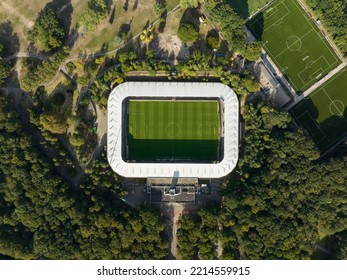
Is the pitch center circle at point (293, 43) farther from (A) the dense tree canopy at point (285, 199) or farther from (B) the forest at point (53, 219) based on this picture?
(B) the forest at point (53, 219)

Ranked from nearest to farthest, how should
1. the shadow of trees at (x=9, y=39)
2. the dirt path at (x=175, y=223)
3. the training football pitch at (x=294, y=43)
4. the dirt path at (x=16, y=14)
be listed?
1. the dirt path at (x=175, y=223)
2. the shadow of trees at (x=9, y=39)
3. the dirt path at (x=16, y=14)
4. the training football pitch at (x=294, y=43)

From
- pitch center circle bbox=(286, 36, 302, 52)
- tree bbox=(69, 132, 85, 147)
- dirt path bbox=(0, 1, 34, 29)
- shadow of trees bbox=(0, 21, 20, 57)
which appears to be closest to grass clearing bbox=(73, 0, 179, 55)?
dirt path bbox=(0, 1, 34, 29)

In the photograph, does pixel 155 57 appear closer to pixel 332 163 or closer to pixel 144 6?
pixel 144 6

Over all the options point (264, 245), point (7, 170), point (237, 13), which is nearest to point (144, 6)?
point (237, 13)

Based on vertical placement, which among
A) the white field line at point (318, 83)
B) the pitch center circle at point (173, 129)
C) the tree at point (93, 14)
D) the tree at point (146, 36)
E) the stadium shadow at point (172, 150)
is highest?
the tree at point (93, 14)

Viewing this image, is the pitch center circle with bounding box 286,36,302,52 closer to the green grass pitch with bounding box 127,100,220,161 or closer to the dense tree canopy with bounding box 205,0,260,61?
the dense tree canopy with bounding box 205,0,260,61

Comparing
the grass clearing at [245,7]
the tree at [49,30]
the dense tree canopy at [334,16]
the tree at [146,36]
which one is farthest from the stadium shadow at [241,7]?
the tree at [49,30]

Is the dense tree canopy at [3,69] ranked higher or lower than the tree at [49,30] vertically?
lower

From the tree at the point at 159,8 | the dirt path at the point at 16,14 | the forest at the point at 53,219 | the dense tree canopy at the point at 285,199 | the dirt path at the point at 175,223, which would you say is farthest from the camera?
the dirt path at the point at 16,14
